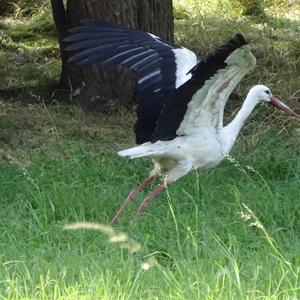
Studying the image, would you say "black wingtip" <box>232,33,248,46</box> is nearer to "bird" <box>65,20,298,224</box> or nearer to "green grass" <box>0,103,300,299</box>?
"bird" <box>65,20,298,224</box>

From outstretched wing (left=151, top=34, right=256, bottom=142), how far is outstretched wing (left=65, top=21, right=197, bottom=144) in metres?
0.20

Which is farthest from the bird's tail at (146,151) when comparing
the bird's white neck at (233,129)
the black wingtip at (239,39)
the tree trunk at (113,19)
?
the tree trunk at (113,19)

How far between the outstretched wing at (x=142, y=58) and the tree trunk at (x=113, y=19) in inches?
102

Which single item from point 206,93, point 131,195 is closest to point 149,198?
point 131,195

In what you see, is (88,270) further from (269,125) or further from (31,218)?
(269,125)

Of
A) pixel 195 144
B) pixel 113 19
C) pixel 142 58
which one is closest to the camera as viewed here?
pixel 142 58

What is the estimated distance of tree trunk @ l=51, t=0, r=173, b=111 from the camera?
958 centimetres

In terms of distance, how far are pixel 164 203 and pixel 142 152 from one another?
1.32 feet

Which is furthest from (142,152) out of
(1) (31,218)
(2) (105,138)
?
(2) (105,138)

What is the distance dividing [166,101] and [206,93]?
302mm

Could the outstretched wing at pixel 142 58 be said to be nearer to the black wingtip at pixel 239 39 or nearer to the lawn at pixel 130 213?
the lawn at pixel 130 213

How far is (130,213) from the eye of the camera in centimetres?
647

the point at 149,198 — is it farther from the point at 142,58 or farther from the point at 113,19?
the point at 113,19

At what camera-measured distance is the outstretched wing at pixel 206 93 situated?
5.87 meters
